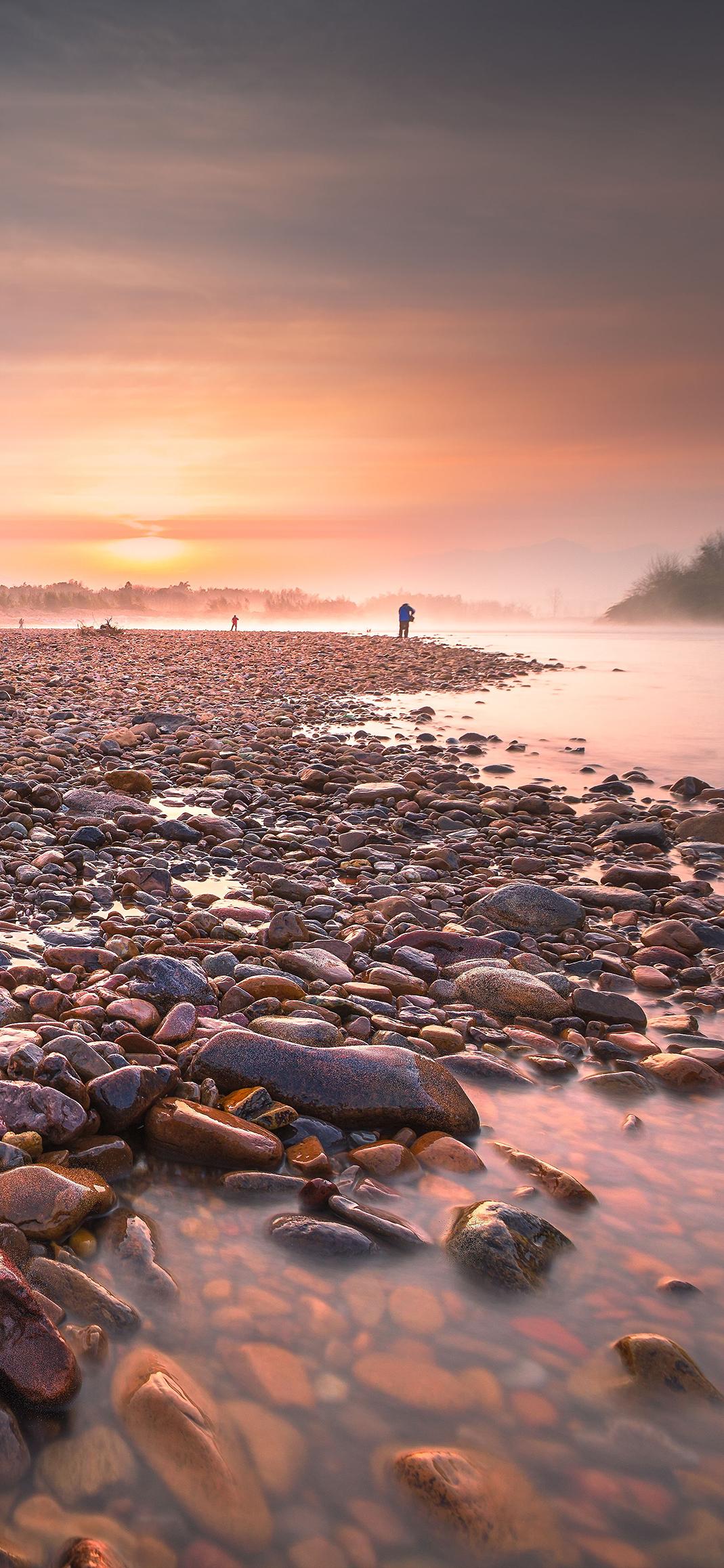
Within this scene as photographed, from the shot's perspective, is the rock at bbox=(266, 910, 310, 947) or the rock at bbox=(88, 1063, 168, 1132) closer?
the rock at bbox=(88, 1063, 168, 1132)

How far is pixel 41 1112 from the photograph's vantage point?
10.7 feet

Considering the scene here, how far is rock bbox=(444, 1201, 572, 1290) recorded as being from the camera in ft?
9.39

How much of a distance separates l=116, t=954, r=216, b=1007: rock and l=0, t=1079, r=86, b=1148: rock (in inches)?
41.7

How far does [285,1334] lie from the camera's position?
2.61 m

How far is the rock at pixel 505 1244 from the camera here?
286 centimetres

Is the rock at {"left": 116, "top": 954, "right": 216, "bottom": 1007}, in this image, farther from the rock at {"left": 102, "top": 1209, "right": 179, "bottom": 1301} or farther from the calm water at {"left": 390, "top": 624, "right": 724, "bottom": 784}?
the calm water at {"left": 390, "top": 624, "right": 724, "bottom": 784}

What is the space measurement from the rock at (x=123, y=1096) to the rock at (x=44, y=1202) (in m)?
0.43

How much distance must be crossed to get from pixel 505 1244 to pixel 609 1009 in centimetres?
206

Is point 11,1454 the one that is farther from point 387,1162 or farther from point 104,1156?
point 387,1162

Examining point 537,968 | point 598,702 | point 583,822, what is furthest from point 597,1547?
point 598,702

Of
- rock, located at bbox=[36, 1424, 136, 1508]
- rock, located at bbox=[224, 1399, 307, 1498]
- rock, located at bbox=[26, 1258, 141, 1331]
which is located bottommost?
rock, located at bbox=[224, 1399, 307, 1498]

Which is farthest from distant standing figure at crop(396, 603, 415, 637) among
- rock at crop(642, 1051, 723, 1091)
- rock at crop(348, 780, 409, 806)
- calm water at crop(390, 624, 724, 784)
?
rock at crop(642, 1051, 723, 1091)

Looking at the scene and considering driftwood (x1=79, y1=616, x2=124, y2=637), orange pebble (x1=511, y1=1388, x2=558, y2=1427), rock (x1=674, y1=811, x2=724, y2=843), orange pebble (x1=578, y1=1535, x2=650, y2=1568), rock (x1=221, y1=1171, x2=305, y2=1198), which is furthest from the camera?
driftwood (x1=79, y1=616, x2=124, y2=637)

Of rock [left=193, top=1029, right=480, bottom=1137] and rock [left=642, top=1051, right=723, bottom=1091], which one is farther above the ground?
rock [left=193, top=1029, right=480, bottom=1137]
